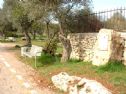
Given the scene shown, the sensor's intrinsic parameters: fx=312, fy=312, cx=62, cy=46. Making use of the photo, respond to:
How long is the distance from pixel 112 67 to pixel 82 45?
4205 millimetres

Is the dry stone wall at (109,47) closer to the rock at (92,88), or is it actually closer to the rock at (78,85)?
the rock at (78,85)

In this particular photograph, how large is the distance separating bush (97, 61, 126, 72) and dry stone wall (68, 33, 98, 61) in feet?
8.66

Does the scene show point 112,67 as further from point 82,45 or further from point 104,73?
point 82,45

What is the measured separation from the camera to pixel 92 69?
1256cm

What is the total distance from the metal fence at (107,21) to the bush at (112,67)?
1.98 metres

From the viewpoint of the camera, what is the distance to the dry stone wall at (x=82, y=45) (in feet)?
49.6

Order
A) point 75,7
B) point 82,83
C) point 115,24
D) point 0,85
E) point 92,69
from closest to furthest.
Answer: point 82,83 → point 0,85 → point 92,69 → point 115,24 → point 75,7

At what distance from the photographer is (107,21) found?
1480 centimetres

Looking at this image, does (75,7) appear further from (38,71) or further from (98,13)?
(38,71)

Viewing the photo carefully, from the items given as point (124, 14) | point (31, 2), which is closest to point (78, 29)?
point (31, 2)

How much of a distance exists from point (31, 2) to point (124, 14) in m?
4.90

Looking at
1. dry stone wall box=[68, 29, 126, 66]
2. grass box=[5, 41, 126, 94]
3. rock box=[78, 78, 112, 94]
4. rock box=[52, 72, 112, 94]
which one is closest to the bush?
grass box=[5, 41, 126, 94]

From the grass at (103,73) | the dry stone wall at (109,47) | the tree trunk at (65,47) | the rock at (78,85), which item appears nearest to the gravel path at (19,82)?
the rock at (78,85)

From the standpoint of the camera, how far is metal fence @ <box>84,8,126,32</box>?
13672 millimetres
